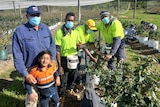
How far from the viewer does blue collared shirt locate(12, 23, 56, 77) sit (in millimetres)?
3414

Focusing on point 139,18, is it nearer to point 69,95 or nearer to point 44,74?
point 69,95

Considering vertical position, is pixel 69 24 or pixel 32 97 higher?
pixel 69 24

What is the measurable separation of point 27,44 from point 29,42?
0.11 ft

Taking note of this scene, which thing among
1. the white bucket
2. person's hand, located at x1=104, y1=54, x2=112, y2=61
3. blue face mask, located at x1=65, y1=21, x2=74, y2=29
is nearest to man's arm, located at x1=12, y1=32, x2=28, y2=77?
blue face mask, located at x1=65, y1=21, x2=74, y2=29

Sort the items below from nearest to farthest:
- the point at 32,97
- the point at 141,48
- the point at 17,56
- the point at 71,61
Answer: the point at 17,56 < the point at 32,97 < the point at 71,61 < the point at 141,48

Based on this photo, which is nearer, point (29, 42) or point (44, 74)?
point (29, 42)

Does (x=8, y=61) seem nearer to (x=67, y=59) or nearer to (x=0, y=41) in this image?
(x=0, y=41)

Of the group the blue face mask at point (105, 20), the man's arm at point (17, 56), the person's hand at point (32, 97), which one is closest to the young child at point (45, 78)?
the person's hand at point (32, 97)

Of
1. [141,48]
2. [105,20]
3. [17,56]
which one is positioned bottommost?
[141,48]

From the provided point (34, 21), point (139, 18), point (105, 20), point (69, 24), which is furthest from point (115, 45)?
point (139, 18)

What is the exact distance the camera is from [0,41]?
980 cm

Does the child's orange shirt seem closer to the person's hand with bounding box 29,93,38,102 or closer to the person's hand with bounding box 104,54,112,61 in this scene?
the person's hand with bounding box 29,93,38,102

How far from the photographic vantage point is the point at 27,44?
347cm

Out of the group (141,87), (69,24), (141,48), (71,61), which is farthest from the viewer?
(141,48)
